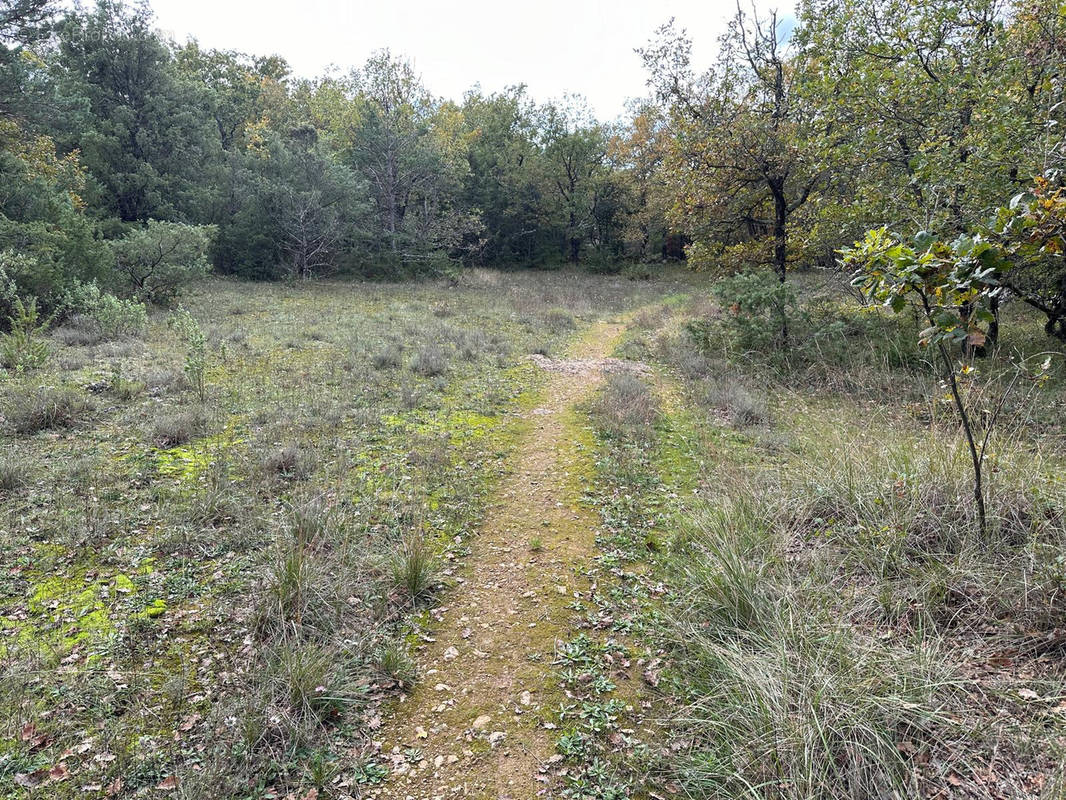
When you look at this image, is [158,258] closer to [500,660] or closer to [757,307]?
[757,307]

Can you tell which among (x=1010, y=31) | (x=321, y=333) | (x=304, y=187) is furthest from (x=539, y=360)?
(x=304, y=187)

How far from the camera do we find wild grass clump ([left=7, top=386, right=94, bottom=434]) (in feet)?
20.9

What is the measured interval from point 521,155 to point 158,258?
95.3 ft

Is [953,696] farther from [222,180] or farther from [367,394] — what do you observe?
[222,180]

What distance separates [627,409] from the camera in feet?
27.4

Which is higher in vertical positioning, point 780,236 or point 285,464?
point 780,236

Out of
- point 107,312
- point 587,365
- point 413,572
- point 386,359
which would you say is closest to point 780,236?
point 587,365

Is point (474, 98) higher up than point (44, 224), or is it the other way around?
point (474, 98)

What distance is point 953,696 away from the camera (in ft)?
8.23

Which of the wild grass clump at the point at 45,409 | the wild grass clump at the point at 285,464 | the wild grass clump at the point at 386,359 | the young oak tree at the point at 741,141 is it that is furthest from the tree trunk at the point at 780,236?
the wild grass clump at the point at 45,409

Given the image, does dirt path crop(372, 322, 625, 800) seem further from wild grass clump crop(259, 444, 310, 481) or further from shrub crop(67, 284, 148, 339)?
shrub crop(67, 284, 148, 339)

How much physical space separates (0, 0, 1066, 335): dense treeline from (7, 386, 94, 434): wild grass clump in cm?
574

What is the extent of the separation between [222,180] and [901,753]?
29431mm

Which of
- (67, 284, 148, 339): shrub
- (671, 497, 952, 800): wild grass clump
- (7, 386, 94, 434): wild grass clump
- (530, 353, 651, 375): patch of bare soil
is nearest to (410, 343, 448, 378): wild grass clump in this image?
(530, 353, 651, 375): patch of bare soil
